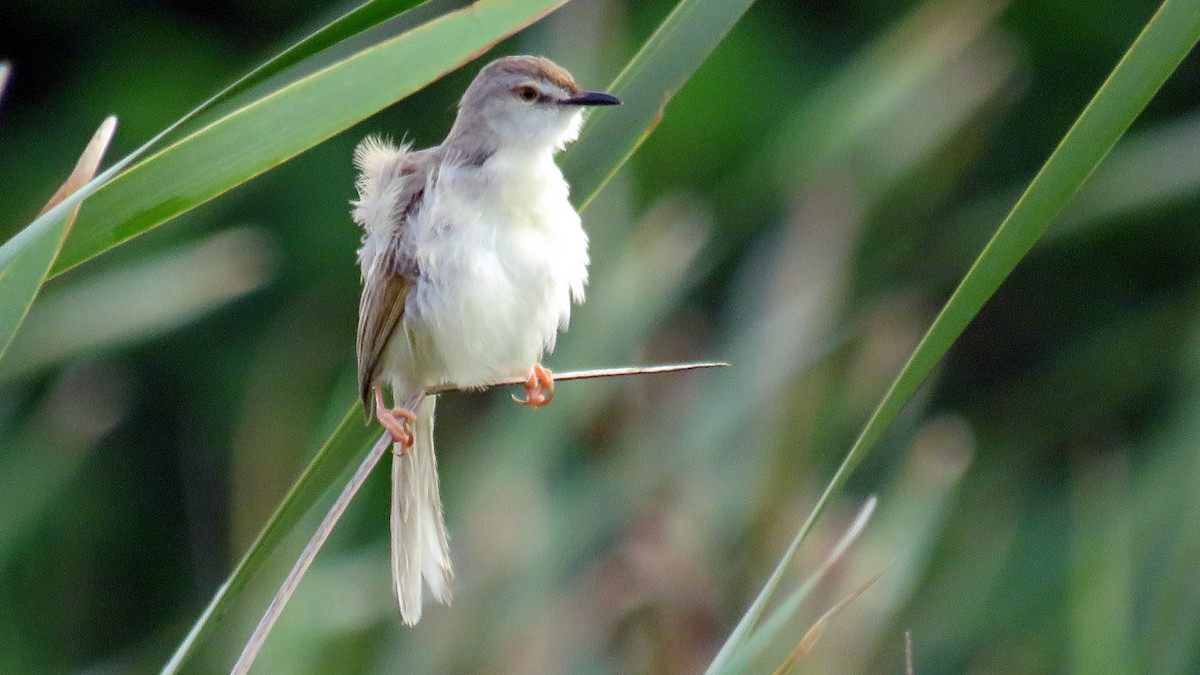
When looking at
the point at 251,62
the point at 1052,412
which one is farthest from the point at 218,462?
the point at 1052,412

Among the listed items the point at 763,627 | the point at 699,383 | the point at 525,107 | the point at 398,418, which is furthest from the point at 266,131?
the point at 699,383

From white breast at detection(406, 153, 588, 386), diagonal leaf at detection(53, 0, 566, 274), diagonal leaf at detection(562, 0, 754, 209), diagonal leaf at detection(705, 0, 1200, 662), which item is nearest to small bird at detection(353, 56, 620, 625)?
white breast at detection(406, 153, 588, 386)

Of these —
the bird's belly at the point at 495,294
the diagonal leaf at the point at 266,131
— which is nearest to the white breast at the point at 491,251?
the bird's belly at the point at 495,294

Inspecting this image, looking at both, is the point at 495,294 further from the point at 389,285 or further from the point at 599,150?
the point at 599,150

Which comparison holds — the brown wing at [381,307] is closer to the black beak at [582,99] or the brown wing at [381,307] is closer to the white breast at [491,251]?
the white breast at [491,251]

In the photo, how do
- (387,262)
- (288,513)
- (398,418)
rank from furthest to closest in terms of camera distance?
(387,262) → (398,418) → (288,513)

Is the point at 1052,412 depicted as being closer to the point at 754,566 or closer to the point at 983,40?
the point at 983,40
